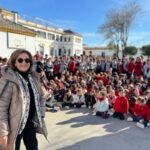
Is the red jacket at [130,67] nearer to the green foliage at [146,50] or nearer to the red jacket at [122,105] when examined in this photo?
the red jacket at [122,105]

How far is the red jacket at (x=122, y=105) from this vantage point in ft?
26.0

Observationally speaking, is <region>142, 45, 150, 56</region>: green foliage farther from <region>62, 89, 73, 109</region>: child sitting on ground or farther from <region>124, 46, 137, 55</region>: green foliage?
<region>62, 89, 73, 109</region>: child sitting on ground

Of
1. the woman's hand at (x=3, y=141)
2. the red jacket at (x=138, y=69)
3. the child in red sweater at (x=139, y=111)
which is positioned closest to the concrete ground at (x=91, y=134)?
the child in red sweater at (x=139, y=111)

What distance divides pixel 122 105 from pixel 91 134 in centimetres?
215

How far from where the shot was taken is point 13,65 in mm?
2965

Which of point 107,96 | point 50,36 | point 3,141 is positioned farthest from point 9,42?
point 50,36

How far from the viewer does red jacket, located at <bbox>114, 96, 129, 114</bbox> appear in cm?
793

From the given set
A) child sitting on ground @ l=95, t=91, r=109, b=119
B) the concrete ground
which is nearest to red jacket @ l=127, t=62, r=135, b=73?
child sitting on ground @ l=95, t=91, r=109, b=119

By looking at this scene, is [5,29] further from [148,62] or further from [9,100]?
[9,100]

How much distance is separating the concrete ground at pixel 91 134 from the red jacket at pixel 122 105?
16.7 inches

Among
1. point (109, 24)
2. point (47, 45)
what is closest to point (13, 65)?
point (109, 24)

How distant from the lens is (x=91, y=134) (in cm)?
616

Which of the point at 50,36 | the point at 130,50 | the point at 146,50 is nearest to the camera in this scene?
the point at 146,50

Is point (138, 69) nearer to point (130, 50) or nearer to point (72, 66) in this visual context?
point (72, 66)
